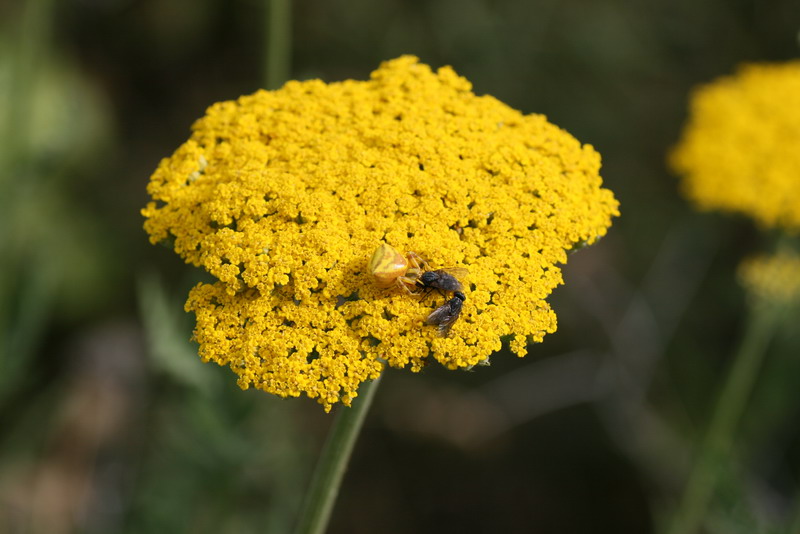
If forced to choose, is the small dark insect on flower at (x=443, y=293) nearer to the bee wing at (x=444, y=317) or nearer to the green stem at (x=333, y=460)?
the bee wing at (x=444, y=317)

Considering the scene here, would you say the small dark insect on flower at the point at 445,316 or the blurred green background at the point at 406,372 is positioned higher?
the blurred green background at the point at 406,372

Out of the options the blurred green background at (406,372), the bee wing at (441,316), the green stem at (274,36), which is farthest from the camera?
the blurred green background at (406,372)

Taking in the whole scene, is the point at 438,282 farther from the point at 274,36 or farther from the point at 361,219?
the point at 274,36

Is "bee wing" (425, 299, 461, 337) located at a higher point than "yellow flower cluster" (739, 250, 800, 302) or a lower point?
lower

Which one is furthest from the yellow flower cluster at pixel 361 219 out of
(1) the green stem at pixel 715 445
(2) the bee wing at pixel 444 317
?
(1) the green stem at pixel 715 445

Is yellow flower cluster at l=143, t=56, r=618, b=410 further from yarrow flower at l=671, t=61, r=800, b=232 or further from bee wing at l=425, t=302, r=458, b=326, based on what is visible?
yarrow flower at l=671, t=61, r=800, b=232

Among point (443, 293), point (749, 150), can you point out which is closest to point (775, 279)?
point (749, 150)

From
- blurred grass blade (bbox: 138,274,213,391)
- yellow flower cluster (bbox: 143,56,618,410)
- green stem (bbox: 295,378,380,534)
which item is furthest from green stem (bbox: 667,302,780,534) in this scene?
blurred grass blade (bbox: 138,274,213,391)
